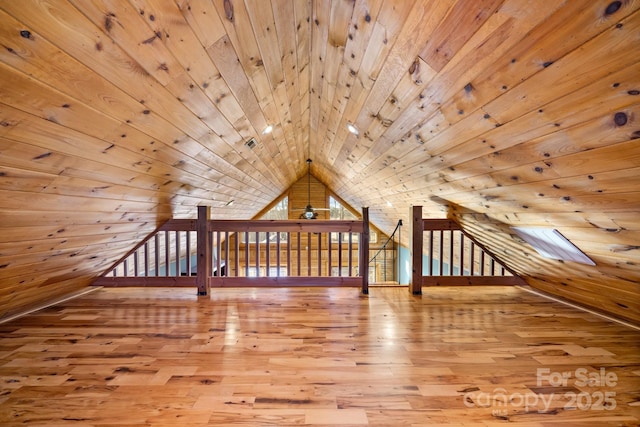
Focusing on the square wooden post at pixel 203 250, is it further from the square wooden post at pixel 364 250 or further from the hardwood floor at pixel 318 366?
the square wooden post at pixel 364 250

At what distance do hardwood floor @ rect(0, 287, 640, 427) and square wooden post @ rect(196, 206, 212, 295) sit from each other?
388 mm

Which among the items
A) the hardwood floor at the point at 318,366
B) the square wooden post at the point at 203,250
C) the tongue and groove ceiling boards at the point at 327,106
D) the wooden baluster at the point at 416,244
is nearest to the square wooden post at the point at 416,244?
the wooden baluster at the point at 416,244

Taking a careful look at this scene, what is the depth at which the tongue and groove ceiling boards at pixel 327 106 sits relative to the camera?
3.24 feet

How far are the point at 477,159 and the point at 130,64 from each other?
2099 millimetres

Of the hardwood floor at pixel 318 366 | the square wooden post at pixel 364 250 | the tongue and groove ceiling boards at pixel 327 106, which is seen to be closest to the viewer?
the tongue and groove ceiling boards at pixel 327 106

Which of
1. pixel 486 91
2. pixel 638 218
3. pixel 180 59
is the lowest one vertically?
pixel 638 218

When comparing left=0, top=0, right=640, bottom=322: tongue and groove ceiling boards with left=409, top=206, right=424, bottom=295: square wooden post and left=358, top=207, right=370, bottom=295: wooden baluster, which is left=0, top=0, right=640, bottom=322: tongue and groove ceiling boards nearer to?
left=409, top=206, right=424, bottom=295: square wooden post

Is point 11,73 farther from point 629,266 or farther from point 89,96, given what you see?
point 629,266

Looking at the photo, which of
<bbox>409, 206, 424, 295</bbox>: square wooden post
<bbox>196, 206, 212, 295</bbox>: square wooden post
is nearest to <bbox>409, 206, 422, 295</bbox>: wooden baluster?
<bbox>409, 206, 424, 295</bbox>: square wooden post

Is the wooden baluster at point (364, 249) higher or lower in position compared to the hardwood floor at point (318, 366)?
higher

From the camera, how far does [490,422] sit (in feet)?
4.61

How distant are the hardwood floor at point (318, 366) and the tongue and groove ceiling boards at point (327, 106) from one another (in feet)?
2.20

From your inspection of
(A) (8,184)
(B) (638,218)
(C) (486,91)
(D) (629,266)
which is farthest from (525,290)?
(A) (8,184)

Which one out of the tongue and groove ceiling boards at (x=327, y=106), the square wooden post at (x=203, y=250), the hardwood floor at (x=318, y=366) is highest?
the tongue and groove ceiling boards at (x=327, y=106)
